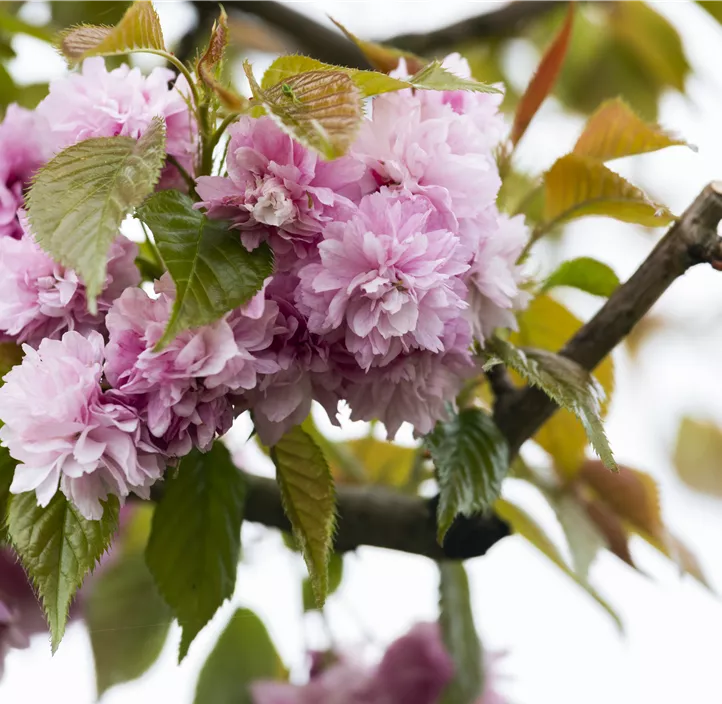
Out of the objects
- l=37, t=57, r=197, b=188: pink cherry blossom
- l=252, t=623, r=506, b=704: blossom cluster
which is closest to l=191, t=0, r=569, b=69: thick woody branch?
l=37, t=57, r=197, b=188: pink cherry blossom

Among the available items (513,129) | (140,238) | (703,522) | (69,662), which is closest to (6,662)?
(69,662)

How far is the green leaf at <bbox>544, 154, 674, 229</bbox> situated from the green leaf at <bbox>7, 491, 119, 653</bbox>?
225mm

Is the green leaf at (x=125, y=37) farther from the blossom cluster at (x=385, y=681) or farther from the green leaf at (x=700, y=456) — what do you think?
the green leaf at (x=700, y=456)

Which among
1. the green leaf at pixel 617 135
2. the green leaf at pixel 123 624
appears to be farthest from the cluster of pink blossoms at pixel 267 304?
the green leaf at pixel 123 624

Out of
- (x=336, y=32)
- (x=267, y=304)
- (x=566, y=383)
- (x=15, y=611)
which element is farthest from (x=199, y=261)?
(x=336, y=32)

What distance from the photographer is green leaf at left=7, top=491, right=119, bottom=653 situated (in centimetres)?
26

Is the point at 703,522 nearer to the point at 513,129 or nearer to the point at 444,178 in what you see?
the point at 513,129

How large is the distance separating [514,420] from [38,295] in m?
0.21

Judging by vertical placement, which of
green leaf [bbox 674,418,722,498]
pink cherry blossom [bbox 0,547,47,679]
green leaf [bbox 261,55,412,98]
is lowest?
green leaf [bbox 674,418,722,498]

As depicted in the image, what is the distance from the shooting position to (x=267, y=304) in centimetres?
25

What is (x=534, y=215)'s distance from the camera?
0.50 metres

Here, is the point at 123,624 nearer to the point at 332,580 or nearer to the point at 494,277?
the point at 332,580

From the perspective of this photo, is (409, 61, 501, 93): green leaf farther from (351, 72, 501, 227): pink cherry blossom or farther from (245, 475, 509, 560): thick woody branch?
(245, 475, 509, 560): thick woody branch

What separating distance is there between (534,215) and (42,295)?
32 centimetres
